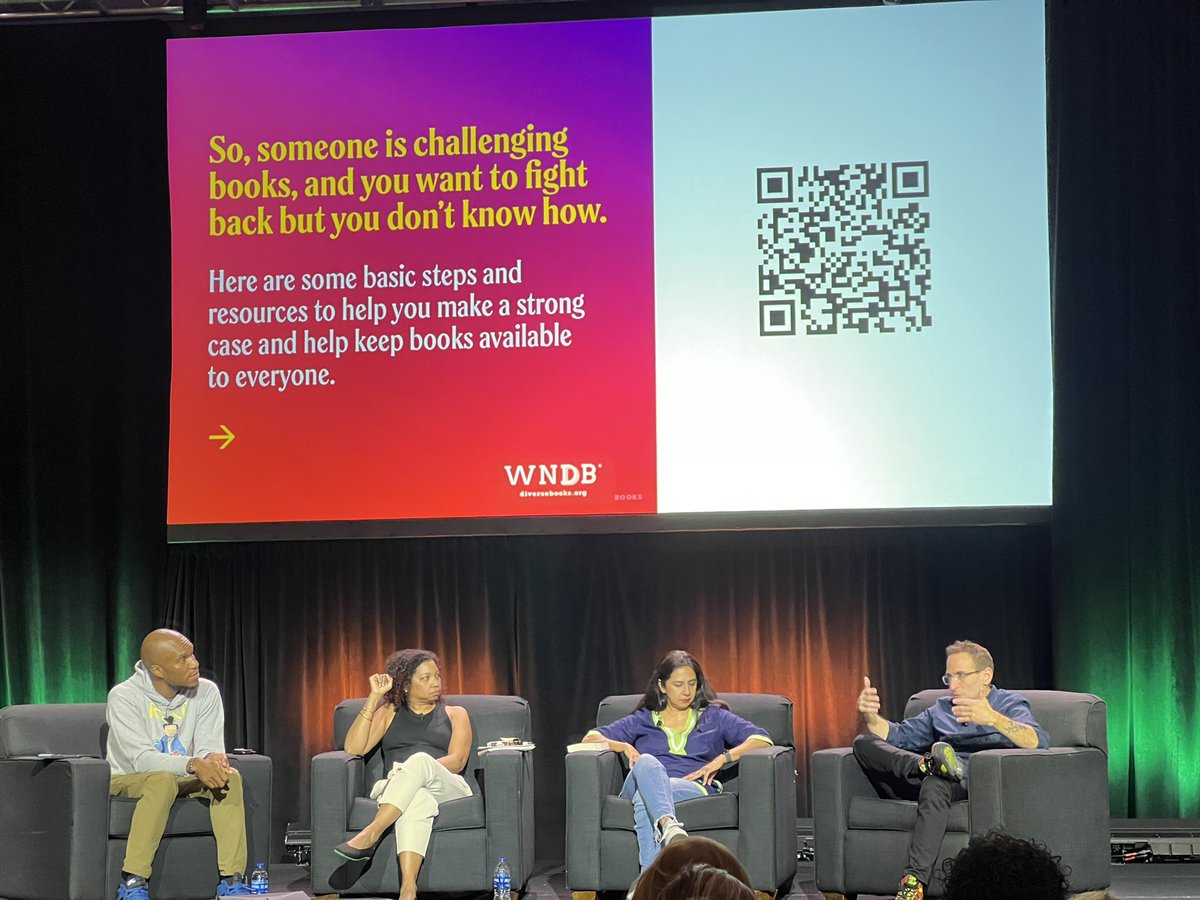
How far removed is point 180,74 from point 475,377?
181 centimetres

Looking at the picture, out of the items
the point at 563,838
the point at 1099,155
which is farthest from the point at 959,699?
the point at 1099,155

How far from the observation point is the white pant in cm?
477

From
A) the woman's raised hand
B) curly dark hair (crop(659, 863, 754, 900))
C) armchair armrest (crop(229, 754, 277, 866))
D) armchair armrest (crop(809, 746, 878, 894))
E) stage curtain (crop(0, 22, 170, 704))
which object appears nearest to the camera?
curly dark hair (crop(659, 863, 754, 900))

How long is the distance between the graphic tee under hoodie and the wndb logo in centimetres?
144

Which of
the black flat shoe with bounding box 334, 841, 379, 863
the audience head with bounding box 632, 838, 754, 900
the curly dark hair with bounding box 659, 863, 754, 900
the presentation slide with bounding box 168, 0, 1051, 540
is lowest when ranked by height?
the black flat shoe with bounding box 334, 841, 379, 863

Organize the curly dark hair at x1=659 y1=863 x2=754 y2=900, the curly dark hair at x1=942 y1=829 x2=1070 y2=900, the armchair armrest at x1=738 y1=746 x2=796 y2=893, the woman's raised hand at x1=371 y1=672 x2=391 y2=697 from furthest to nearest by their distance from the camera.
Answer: the woman's raised hand at x1=371 y1=672 x2=391 y2=697, the armchair armrest at x1=738 y1=746 x2=796 y2=893, the curly dark hair at x1=659 y1=863 x2=754 y2=900, the curly dark hair at x1=942 y1=829 x2=1070 y2=900

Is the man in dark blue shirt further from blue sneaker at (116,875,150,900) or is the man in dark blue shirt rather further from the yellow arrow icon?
the yellow arrow icon

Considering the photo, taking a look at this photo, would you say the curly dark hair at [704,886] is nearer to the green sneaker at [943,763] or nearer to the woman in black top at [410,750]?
the green sneaker at [943,763]

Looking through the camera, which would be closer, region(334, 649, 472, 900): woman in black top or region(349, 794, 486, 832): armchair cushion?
region(334, 649, 472, 900): woman in black top

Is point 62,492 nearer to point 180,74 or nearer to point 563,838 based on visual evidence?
point 180,74

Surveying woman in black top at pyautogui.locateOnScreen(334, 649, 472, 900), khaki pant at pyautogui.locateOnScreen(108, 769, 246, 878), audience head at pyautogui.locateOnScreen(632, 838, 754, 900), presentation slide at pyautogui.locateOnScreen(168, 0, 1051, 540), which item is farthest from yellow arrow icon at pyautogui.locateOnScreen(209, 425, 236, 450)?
audience head at pyautogui.locateOnScreen(632, 838, 754, 900)

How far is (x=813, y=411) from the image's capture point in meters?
5.75

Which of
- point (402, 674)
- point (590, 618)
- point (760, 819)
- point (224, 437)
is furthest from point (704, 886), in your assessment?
point (224, 437)

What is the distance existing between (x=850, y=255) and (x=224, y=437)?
104 inches
